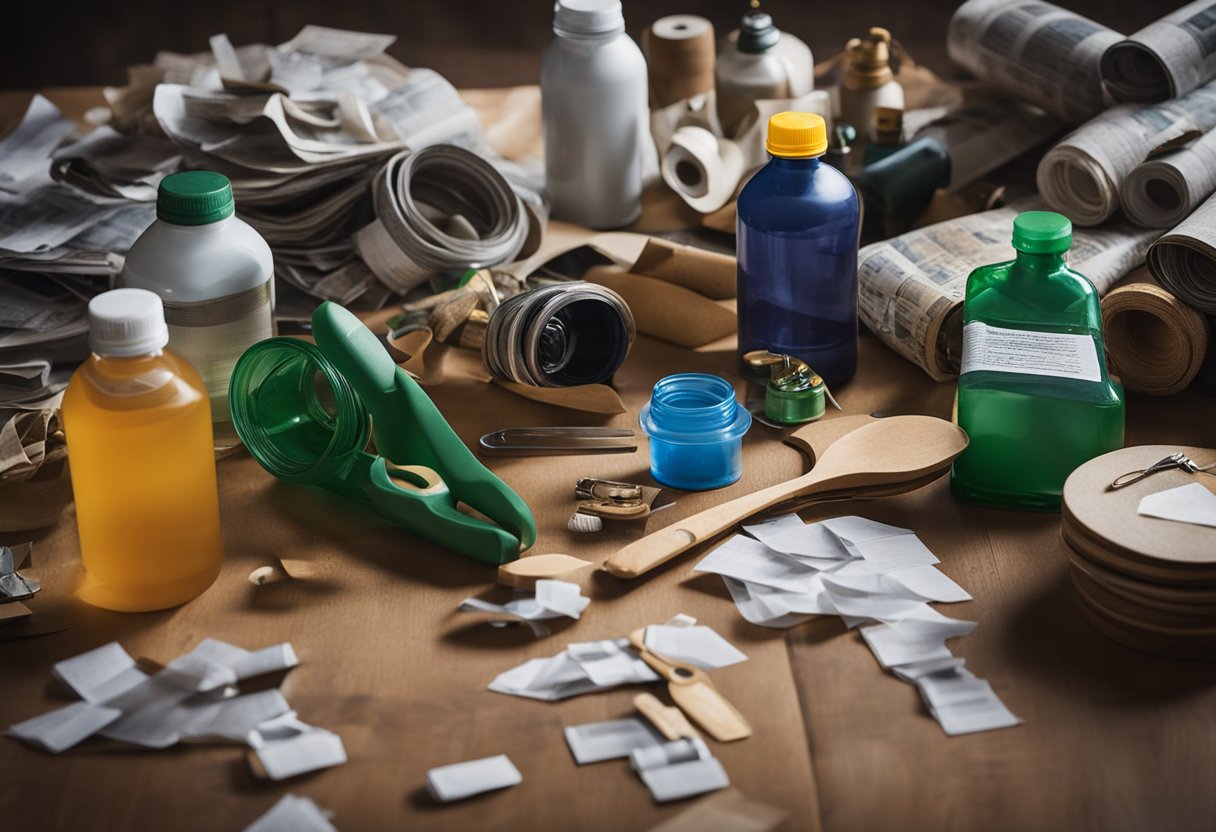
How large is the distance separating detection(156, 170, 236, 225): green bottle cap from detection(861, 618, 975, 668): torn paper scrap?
0.69 m

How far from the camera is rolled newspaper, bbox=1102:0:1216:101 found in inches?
62.4

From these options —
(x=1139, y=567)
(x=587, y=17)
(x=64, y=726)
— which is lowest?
(x=64, y=726)

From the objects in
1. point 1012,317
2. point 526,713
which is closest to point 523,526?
point 526,713

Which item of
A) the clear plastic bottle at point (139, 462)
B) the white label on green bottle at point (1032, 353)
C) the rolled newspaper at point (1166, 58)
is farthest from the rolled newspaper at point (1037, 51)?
the clear plastic bottle at point (139, 462)

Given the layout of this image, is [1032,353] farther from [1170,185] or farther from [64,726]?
[64,726]

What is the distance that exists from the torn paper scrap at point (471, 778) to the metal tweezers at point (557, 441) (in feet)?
1.46

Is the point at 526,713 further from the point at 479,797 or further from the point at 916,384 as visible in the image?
the point at 916,384

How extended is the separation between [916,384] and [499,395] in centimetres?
45

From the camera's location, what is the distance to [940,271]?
1465 millimetres

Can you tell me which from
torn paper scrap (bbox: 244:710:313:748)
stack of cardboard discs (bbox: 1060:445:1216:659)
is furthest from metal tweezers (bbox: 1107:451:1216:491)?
torn paper scrap (bbox: 244:710:313:748)

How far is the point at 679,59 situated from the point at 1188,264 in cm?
78

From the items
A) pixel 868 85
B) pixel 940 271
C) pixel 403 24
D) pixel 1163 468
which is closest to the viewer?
pixel 1163 468

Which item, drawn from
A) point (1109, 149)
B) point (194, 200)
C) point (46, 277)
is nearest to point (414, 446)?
point (194, 200)

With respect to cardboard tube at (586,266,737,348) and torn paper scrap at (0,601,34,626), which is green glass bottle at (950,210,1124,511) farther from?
torn paper scrap at (0,601,34,626)
